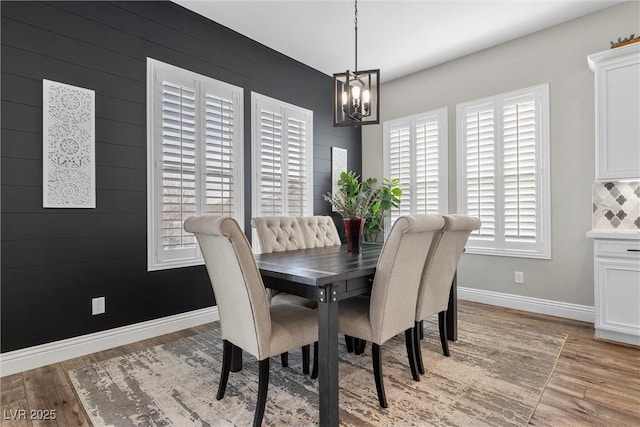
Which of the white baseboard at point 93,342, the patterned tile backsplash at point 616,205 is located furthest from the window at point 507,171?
the white baseboard at point 93,342

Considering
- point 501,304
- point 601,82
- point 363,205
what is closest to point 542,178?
point 601,82

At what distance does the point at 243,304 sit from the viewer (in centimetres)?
167

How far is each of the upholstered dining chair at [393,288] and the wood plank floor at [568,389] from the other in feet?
2.75

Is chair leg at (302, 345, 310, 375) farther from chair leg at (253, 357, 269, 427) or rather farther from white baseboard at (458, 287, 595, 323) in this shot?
white baseboard at (458, 287, 595, 323)

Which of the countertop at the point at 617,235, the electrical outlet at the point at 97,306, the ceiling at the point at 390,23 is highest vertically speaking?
the ceiling at the point at 390,23

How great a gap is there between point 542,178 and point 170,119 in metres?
3.86

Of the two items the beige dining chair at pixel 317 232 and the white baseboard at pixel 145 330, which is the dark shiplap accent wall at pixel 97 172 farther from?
the beige dining chair at pixel 317 232

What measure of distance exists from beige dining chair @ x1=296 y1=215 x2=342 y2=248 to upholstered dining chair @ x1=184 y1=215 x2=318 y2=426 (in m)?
1.17

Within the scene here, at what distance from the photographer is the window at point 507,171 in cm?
358

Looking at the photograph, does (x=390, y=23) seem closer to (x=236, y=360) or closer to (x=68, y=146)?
(x=68, y=146)

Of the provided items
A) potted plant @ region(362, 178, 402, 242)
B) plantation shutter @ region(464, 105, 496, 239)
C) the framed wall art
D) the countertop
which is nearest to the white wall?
plantation shutter @ region(464, 105, 496, 239)

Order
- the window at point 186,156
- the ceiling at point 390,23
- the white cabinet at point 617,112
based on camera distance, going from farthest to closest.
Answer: the ceiling at point 390,23 → the window at point 186,156 → the white cabinet at point 617,112

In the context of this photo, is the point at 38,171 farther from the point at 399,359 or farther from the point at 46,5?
the point at 399,359

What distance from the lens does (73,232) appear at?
2.55 m
